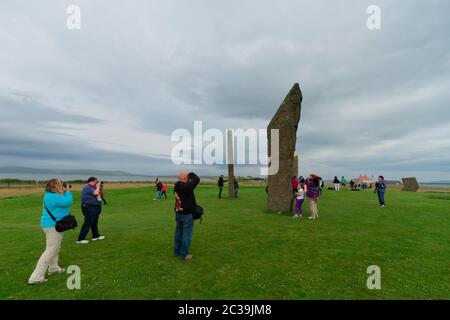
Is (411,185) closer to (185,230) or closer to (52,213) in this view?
(185,230)

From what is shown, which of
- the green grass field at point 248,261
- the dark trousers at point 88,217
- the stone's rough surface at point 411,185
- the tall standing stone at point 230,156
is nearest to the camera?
the green grass field at point 248,261

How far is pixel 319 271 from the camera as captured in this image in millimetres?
5918

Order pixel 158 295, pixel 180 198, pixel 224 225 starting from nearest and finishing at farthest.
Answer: pixel 158 295 < pixel 180 198 < pixel 224 225

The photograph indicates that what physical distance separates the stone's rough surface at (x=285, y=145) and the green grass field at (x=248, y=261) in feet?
9.61

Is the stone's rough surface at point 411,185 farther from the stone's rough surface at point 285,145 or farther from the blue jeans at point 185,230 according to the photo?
the blue jeans at point 185,230

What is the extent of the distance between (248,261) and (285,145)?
871 cm

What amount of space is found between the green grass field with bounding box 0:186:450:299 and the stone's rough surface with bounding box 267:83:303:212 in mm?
2929

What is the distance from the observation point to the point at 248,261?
6637 mm

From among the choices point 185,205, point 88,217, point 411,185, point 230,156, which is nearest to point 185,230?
point 185,205

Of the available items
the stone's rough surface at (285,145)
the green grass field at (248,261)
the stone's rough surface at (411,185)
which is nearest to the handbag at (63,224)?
the green grass field at (248,261)

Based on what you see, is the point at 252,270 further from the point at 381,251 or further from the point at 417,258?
the point at 417,258

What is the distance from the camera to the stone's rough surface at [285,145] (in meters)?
13.9

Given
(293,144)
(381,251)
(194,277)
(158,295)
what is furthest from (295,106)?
(158,295)

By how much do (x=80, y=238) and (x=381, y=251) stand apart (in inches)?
394
